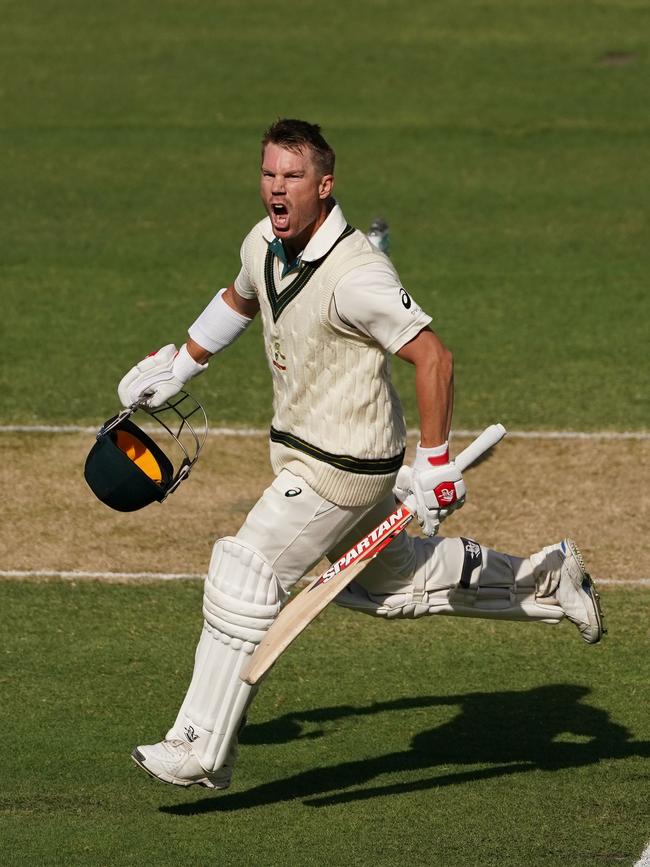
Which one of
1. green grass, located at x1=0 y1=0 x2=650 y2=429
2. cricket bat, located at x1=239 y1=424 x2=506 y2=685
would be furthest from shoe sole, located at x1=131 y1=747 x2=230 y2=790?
green grass, located at x1=0 y1=0 x2=650 y2=429

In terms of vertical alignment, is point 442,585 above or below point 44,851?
above

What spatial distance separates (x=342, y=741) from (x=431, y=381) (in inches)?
68.8

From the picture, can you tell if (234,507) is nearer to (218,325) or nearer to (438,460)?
(218,325)

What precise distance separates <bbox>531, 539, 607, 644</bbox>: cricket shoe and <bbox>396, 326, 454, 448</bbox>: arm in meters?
1.03

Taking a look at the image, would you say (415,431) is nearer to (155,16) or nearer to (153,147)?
(153,147)

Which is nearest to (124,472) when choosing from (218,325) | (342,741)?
(218,325)

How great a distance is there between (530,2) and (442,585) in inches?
637

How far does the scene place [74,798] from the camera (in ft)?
19.7

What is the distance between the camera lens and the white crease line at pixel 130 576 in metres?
8.30

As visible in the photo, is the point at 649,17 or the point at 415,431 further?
the point at 649,17

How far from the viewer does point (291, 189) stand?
5852mm

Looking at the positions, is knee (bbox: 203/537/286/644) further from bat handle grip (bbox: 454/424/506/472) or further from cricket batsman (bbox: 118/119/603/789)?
bat handle grip (bbox: 454/424/506/472)

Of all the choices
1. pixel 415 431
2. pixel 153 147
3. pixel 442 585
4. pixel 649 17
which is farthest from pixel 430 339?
pixel 649 17

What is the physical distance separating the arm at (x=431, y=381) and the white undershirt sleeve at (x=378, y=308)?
0.04 metres
